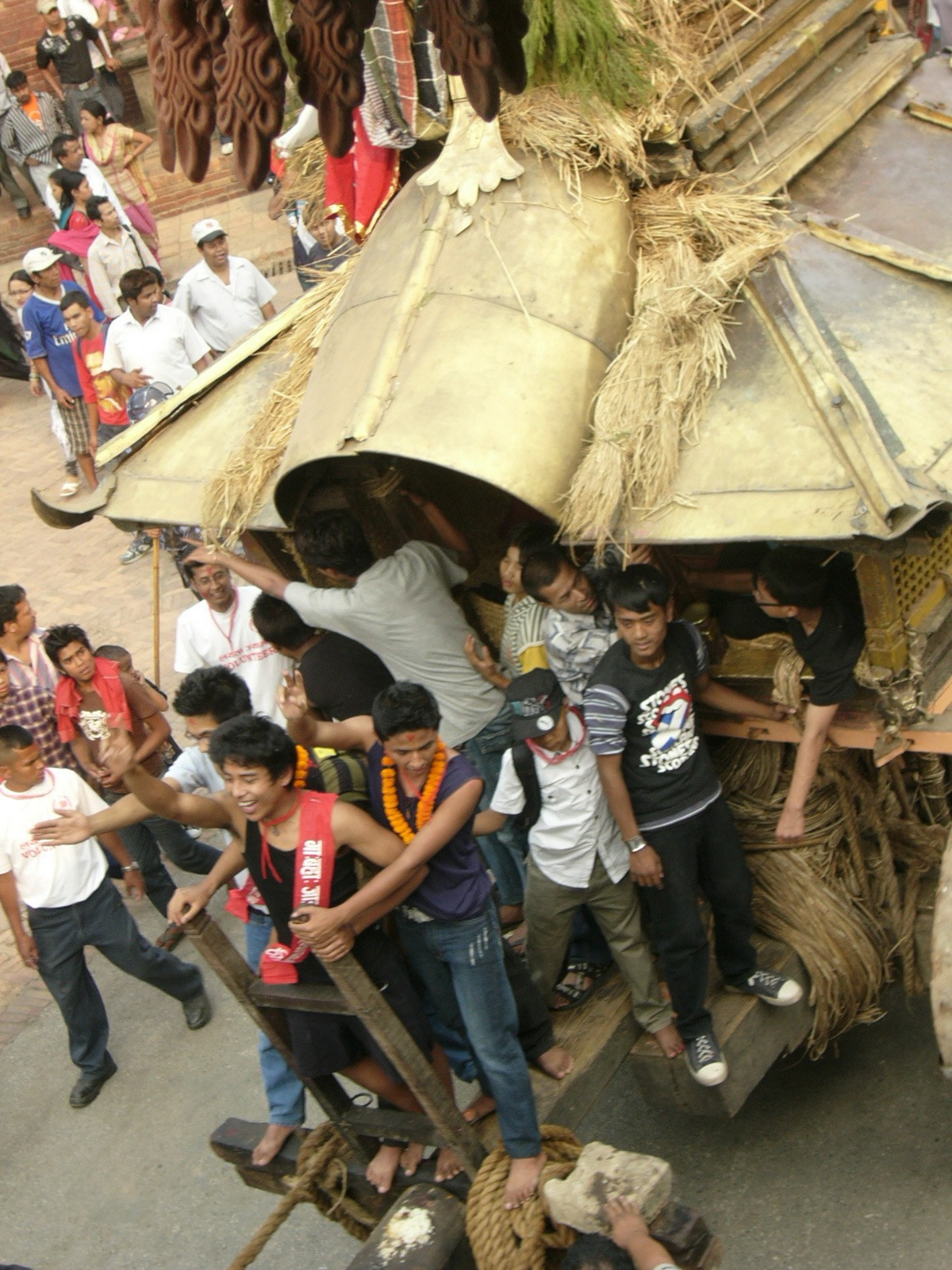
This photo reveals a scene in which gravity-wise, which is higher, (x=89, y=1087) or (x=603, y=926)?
(x=603, y=926)

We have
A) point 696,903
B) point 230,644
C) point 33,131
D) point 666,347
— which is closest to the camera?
point 666,347

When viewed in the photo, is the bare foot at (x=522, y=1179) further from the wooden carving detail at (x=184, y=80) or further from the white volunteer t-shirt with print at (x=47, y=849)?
the wooden carving detail at (x=184, y=80)

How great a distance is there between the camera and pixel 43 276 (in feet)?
32.2

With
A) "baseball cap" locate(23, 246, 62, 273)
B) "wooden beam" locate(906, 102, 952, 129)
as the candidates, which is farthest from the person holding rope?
"baseball cap" locate(23, 246, 62, 273)

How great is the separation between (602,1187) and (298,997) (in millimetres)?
965

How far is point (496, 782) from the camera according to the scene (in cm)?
482

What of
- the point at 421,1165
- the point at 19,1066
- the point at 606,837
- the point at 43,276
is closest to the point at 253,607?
the point at 606,837

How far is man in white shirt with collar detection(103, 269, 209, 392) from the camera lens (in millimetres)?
8344

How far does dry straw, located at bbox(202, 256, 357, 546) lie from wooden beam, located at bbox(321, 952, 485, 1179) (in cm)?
168

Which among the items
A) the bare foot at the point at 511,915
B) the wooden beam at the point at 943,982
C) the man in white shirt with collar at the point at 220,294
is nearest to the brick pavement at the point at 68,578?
the man in white shirt with collar at the point at 220,294

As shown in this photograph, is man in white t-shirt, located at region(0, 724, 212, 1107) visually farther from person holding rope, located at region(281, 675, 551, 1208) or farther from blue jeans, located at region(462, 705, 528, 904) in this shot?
person holding rope, located at region(281, 675, 551, 1208)

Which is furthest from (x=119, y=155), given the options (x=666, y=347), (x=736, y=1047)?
(x=736, y=1047)

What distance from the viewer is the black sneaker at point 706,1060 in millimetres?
4105

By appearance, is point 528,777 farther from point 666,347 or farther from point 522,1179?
point 666,347
